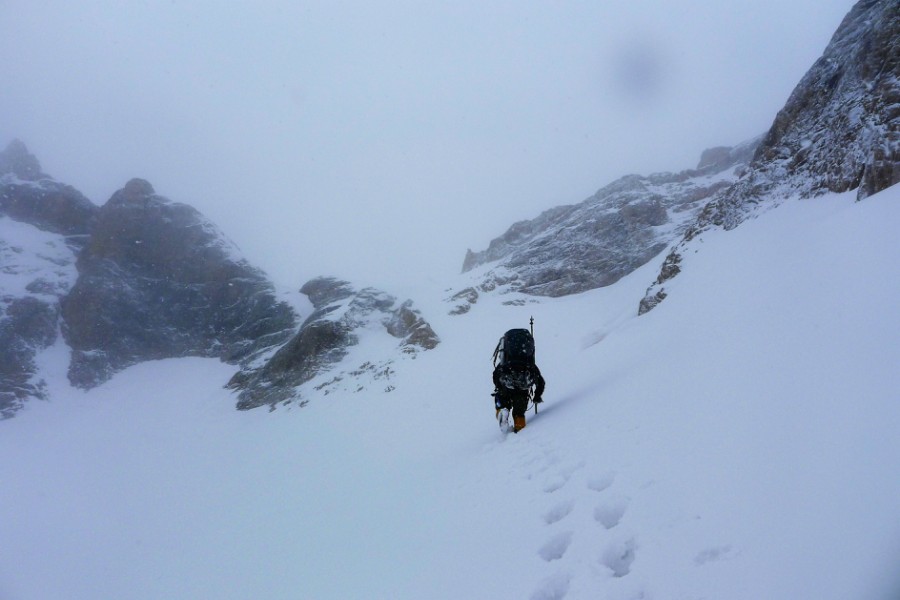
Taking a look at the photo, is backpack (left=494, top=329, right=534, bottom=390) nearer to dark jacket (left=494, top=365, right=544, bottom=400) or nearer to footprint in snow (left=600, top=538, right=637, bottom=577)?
dark jacket (left=494, top=365, right=544, bottom=400)

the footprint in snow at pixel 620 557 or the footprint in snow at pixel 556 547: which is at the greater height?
the footprint in snow at pixel 620 557

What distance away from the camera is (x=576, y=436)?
6.44 metres

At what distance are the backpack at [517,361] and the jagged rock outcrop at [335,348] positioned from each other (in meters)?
22.4

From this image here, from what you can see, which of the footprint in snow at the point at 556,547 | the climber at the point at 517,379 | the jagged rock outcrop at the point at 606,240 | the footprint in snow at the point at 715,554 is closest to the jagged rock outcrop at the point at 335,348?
the jagged rock outcrop at the point at 606,240

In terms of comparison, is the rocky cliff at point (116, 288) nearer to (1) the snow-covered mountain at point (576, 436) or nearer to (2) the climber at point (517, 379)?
(1) the snow-covered mountain at point (576, 436)

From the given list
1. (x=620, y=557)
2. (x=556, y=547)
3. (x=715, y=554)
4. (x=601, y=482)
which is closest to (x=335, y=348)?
(x=601, y=482)

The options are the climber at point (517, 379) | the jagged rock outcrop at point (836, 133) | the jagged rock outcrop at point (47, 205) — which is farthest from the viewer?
the jagged rock outcrop at point (47, 205)

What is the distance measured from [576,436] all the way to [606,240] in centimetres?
4332

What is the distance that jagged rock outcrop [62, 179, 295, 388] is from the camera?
180 ft

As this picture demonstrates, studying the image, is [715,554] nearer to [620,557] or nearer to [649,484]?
[620,557]

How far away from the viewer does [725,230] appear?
1828cm

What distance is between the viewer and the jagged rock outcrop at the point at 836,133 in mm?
11844

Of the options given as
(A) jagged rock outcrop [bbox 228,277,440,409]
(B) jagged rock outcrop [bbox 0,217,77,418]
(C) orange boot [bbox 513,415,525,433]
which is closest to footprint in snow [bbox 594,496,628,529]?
(C) orange boot [bbox 513,415,525,433]

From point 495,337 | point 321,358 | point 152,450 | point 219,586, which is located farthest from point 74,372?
point 219,586
